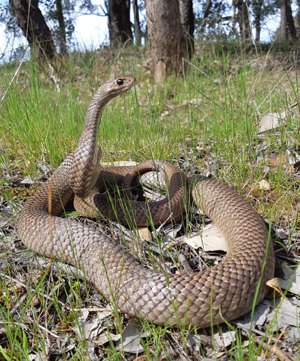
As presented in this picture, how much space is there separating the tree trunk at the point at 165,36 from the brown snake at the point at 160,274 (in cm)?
518

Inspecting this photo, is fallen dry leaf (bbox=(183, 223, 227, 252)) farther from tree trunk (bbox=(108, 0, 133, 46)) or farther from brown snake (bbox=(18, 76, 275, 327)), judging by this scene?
tree trunk (bbox=(108, 0, 133, 46))

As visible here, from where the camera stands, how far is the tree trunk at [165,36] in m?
7.05

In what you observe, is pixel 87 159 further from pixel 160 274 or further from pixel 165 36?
pixel 165 36

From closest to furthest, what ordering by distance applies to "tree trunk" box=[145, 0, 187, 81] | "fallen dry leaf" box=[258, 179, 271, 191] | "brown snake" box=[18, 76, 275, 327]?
"brown snake" box=[18, 76, 275, 327] → "fallen dry leaf" box=[258, 179, 271, 191] → "tree trunk" box=[145, 0, 187, 81]

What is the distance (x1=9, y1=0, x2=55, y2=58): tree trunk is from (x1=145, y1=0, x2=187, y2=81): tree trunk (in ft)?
11.1

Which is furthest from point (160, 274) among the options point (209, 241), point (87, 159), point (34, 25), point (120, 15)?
point (120, 15)

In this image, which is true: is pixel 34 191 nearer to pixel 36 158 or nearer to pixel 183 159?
pixel 36 158

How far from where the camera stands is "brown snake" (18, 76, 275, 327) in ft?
5.35

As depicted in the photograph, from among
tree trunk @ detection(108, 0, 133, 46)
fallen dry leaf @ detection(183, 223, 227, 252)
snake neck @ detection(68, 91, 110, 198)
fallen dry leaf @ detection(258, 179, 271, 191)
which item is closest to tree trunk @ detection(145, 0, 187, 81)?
fallen dry leaf @ detection(258, 179, 271, 191)

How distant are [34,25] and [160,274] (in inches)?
400

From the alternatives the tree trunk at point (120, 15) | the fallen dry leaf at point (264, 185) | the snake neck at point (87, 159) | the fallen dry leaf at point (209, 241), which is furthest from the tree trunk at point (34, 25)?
the fallen dry leaf at point (209, 241)

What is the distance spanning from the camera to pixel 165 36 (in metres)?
7.19

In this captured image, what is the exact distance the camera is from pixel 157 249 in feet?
7.55

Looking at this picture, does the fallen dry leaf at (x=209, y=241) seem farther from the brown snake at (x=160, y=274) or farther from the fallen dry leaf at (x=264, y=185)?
the fallen dry leaf at (x=264, y=185)
